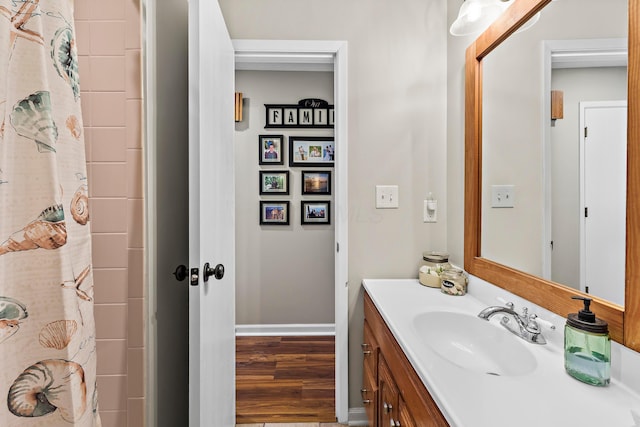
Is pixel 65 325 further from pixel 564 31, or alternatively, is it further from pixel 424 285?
pixel 564 31

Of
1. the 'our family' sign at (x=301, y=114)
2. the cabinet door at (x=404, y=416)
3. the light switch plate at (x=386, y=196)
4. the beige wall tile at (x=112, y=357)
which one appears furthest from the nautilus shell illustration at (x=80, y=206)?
the 'our family' sign at (x=301, y=114)

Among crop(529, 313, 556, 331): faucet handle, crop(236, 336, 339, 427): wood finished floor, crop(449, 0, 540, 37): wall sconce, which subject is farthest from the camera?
crop(236, 336, 339, 427): wood finished floor

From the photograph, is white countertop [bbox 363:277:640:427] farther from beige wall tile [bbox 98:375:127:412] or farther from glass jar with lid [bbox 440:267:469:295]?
beige wall tile [bbox 98:375:127:412]

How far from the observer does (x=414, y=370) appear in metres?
0.85

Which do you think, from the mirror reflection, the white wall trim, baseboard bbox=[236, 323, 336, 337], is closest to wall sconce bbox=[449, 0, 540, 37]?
the mirror reflection

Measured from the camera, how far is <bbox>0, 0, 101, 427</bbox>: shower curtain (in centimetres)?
66

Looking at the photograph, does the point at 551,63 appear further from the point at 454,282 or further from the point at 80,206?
the point at 80,206

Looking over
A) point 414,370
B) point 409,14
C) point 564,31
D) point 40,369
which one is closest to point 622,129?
point 564,31

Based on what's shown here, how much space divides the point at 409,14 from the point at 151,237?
171 centimetres

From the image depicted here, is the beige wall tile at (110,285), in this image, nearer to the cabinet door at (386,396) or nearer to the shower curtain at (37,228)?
the shower curtain at (37,228)

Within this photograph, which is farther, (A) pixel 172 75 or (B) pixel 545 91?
(A) pixel 172 75

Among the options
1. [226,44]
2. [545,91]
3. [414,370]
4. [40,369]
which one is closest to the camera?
[40,369]

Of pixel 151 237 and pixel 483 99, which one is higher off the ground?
pixel 483 99

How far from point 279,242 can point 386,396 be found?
187cm
